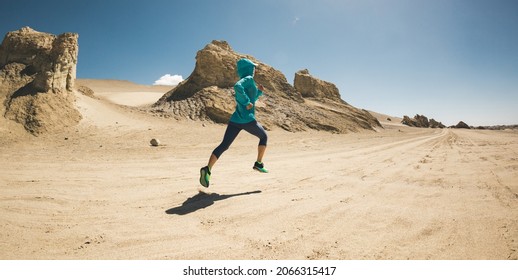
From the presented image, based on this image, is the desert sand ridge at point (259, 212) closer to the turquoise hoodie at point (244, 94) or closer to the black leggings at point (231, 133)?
the black leggings at point (231, 133)

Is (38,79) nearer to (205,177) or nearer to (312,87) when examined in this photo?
(205,177)

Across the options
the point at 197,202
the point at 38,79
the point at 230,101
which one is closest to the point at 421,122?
the point at 230,101

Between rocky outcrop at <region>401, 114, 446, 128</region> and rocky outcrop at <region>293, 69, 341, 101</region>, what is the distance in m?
42.1

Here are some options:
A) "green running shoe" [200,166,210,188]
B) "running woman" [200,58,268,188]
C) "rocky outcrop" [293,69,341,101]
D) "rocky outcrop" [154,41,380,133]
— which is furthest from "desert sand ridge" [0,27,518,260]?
"rocky outcrop" [293,69,341,101]

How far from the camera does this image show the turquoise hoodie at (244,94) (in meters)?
4.61

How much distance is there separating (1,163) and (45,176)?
6.98ft

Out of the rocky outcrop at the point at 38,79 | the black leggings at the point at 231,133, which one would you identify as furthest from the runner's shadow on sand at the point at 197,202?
the rocky outcrop at the point at 38,79

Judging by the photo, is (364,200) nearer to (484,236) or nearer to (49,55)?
(484,236)

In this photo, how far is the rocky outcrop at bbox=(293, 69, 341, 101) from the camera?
1206 inches

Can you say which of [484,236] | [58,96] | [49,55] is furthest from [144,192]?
[49,55]

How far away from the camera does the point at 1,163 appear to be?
19.7ft

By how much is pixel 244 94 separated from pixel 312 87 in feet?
89.6

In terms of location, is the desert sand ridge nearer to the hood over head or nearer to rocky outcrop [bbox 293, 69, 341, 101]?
the hood over head
